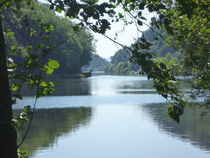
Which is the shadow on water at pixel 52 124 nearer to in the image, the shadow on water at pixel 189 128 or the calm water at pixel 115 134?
the calm water at pixel 115 134

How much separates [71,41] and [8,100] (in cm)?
11648

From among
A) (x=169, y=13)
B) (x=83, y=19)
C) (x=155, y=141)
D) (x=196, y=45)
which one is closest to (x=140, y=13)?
(x=169, y=13)

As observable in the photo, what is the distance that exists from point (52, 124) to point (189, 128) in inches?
419

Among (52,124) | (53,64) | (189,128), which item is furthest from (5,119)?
(52,124)

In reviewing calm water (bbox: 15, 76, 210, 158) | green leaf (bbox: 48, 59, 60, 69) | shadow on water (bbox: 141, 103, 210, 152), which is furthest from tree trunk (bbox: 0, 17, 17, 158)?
shadow on water (bbox: 141, 103, 210, 152)

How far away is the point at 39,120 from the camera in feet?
108

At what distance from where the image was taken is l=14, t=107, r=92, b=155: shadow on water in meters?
23.7

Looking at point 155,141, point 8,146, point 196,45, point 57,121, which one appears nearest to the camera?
point 8,146

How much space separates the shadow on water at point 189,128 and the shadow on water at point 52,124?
20.7ft

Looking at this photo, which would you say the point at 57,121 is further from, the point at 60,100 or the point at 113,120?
the point at 60,100

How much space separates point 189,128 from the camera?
28.8m

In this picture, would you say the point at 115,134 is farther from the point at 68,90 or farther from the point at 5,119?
the point at 68,90

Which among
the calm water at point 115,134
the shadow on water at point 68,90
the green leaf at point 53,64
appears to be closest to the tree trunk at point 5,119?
the green leaf at point 53,64

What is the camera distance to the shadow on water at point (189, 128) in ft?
80.6
